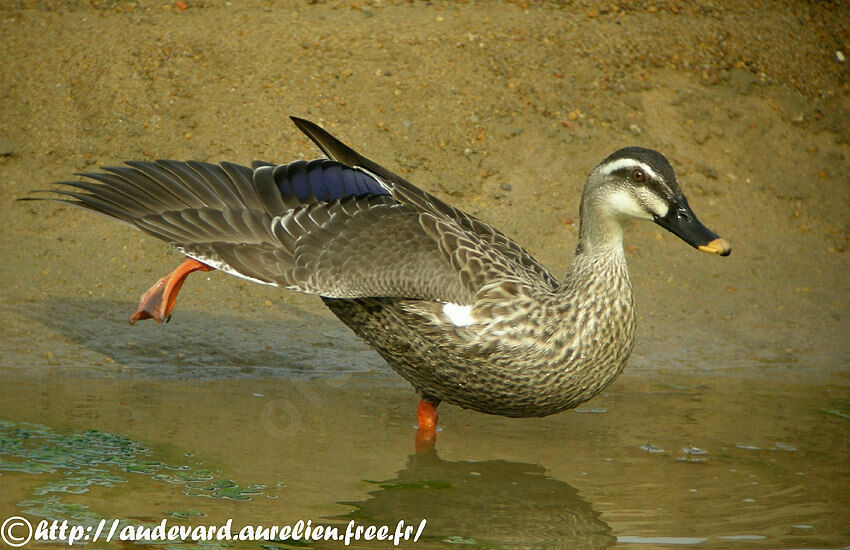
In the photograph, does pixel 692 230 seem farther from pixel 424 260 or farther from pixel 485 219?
pixel 485 219

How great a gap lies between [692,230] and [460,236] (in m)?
1.23

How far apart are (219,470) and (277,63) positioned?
4895 millimetres

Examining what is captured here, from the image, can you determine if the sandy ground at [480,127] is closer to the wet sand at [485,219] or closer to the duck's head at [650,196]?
the wet sand at [485,219]

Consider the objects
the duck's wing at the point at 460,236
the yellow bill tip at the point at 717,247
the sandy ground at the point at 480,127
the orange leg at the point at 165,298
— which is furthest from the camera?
the sandy ground at the point at 480,127

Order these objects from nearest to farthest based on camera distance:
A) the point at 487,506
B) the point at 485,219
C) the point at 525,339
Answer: the point at 487,506, the point at 525,339, the point at 485,219

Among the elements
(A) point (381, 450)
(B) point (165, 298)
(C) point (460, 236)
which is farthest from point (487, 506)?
(B) point (165, 298)

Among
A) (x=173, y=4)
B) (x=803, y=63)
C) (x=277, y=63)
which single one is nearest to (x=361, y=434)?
(x=277, y=63)

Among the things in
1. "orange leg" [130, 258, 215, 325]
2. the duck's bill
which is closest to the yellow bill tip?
the duck's bill

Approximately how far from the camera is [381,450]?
19.6 ft

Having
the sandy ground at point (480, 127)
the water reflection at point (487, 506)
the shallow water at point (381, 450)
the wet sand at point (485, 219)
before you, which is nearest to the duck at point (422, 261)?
the water reflection at point (487, 506)

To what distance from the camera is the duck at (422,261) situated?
18.2 ft

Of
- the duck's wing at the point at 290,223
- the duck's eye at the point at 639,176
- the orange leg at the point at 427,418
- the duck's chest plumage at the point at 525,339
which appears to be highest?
the duck's eye at the point at 639,176

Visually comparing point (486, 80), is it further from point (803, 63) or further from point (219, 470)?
point (219, 470)

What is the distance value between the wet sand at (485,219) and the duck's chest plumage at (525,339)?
1.59 ft
